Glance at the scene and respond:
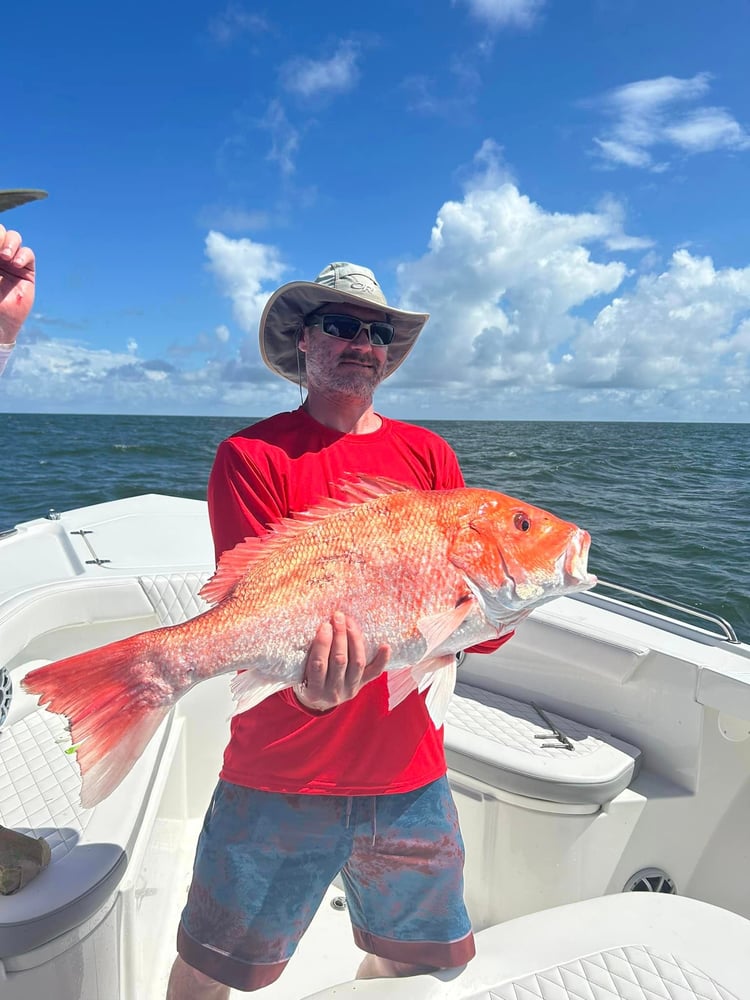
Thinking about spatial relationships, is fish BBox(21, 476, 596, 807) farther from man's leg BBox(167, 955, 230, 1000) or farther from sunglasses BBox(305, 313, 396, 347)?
man's leg BBox(167, 955, 230, 1000)

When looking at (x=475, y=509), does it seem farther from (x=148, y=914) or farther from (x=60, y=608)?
(x=60, y=608)

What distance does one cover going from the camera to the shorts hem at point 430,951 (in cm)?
187

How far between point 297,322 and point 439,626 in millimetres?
1287

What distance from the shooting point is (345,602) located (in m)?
1.57

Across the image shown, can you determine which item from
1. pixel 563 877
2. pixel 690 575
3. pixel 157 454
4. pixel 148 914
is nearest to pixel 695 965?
pixel 563 877

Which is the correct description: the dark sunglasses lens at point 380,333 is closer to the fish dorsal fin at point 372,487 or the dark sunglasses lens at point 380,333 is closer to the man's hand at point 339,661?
the fish dorsal fin at point 372,487

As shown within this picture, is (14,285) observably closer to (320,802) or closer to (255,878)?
(320,802)

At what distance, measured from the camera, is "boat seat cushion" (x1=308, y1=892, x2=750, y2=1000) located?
1812mm

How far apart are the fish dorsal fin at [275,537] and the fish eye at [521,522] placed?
1.06ft

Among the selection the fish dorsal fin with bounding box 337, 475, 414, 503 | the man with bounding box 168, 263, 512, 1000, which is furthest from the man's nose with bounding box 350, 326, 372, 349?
the fish dorsal fin with bounding box 337, 475, 414, 503

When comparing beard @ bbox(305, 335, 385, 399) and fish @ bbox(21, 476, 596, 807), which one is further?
beard @ bbox(305, 335, 385, 399)

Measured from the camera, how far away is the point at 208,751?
3465mm

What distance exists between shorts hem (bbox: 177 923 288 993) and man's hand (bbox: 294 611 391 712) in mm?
961

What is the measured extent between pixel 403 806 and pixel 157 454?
29.0 m
